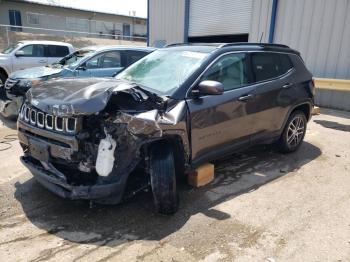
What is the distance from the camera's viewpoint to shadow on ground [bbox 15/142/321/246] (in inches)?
129

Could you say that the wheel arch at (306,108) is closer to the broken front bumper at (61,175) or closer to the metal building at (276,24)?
the broken front bumper at (61,175)

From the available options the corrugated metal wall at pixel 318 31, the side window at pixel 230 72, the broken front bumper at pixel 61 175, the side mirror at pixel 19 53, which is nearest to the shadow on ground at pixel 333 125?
the corrugated metal wall at pixel 318 31

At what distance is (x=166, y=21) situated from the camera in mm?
16078

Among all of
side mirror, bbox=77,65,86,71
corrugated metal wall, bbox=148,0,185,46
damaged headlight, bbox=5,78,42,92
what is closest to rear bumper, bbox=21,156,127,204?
damaged headlight, bbox=5,78,42,92

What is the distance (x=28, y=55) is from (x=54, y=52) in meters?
0.95

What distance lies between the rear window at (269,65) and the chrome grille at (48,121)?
2.69 m

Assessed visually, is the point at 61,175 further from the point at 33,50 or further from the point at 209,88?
the point at 33,50

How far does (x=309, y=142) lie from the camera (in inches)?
257

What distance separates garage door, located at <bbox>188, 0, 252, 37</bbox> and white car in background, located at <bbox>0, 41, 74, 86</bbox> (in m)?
5.67

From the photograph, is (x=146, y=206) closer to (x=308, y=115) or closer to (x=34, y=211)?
(x=34, y=211)

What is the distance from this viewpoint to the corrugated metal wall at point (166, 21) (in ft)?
51.1

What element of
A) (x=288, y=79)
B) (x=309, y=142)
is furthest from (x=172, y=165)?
(x=309, y=142)

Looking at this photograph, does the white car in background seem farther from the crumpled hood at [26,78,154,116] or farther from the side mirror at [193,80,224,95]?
the side mirror at [193,80,224,95]

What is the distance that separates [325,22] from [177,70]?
7.91m
